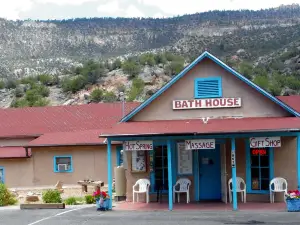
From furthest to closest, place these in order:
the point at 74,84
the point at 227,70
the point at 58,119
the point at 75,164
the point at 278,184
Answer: the point at 74,84 → the point at 58,119 → the point at 75,164 → the point at 227,70 → the point at 278,184

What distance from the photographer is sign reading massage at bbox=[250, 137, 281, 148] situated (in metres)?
18.8

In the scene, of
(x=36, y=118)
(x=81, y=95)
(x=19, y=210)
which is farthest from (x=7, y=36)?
(x=19, y=210)

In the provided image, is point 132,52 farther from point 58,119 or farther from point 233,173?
point 233,173

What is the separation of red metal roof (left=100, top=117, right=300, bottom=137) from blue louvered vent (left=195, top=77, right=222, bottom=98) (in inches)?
32.8

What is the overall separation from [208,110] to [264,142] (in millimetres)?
2696

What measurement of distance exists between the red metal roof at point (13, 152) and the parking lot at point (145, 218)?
11.7 metres

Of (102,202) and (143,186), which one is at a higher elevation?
(143,186)

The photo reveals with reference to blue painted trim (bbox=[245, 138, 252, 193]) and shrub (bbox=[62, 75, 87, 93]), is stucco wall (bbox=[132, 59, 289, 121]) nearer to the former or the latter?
blue painted trim (bbox=[245, 138, 252, 193])

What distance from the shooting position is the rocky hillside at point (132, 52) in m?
64.6

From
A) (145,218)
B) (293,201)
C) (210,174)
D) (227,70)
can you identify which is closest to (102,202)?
Answer: (145,218)

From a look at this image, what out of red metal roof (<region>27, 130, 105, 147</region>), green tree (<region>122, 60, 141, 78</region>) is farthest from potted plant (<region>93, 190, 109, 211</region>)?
green tree (<region>122, 60, 141, 78</region>)

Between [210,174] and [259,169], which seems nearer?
[259,169]

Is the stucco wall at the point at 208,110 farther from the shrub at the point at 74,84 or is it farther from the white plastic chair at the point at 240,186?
the shrub at the point at 74,84

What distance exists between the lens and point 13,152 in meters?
31.7
